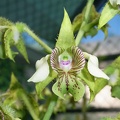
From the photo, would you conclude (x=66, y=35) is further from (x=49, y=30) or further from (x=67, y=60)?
(x=49, y=30)

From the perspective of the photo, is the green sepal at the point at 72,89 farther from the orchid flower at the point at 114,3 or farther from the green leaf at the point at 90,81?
the orchid flower at the point at 114,3

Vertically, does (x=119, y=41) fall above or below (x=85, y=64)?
below

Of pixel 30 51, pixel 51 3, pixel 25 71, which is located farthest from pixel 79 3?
pixel 25 71

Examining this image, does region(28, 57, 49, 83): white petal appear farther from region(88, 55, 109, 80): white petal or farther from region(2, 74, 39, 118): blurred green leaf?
region(2, 74, 39, 118): blurred green leaf

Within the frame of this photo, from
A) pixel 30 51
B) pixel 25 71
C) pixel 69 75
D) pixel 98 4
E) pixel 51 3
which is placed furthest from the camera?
pixel 25 71

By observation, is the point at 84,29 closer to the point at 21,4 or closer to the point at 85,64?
the point at 85,64

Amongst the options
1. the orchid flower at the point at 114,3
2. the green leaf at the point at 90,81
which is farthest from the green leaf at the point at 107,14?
the green leaf at the point at 90,81
